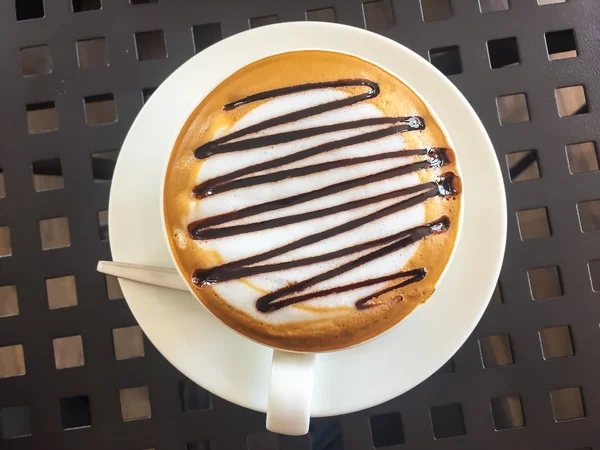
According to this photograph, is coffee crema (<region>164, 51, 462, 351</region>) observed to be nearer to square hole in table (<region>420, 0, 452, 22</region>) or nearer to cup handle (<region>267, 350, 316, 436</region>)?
cup handle (<region>267, 350, 316, 436</region>)

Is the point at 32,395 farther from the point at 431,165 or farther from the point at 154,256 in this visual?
the point at 431,165

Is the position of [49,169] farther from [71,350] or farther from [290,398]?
[290,398]

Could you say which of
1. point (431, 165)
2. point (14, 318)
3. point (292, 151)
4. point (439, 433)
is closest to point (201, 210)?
point (292, 151)

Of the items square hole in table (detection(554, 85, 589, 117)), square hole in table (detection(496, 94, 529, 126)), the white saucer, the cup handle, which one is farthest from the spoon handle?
square hole in table (detection(554, 85, 589, 117))

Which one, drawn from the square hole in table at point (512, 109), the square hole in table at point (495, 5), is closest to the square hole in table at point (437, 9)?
the square hole in table at point (495, 5)

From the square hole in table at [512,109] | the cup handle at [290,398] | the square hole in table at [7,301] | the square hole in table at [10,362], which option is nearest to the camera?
→ the cup handle at [290,398]

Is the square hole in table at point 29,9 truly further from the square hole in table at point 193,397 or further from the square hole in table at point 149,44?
the square hole in table at point 193,397

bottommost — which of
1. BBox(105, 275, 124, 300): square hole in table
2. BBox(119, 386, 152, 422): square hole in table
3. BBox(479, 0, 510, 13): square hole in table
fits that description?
BBox(119, 386, 152, 422): square hole in table
